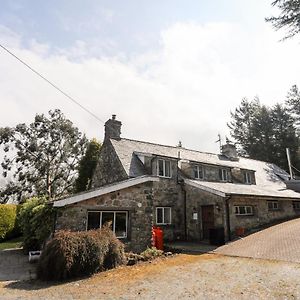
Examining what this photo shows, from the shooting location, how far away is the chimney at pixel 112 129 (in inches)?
850

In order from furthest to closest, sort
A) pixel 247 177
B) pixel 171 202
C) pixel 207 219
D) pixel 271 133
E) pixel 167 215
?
1. pixel 271 133
2. pixel 247 177
3. pixel 171 202
4. pixel 167 215
5. pixel 207 219

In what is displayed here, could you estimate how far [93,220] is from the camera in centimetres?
1314

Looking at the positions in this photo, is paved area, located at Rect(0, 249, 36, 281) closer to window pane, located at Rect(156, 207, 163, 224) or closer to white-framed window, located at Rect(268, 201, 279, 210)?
window pane, located at Rect(156, 207, 163, 224)

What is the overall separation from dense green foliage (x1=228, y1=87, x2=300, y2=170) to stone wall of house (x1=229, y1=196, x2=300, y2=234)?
2328 centimetres

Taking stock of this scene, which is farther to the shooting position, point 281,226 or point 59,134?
point 59,134

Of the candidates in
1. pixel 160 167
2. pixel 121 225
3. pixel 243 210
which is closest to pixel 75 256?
pixel 121 225

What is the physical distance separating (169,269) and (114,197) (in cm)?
467

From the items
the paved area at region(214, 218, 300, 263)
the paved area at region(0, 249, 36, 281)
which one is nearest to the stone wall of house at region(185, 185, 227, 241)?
the paved area at region(214, 218, 300, 263)

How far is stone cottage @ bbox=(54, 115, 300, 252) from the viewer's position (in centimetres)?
1338

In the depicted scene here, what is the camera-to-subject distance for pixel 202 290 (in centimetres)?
777

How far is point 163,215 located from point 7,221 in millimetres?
12868

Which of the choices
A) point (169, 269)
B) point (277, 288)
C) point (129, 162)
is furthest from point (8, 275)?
point (129, 162)

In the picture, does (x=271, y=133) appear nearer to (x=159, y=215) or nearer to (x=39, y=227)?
(x=159, y=215)

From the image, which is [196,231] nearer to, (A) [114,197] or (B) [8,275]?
(A) [114,197]
